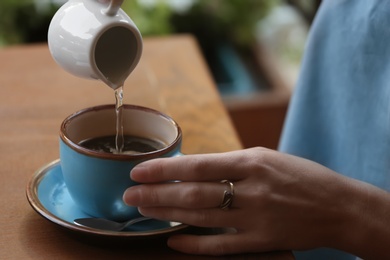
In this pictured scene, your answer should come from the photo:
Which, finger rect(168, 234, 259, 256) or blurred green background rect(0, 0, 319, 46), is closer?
finger rect(168, 234, 259, 256)

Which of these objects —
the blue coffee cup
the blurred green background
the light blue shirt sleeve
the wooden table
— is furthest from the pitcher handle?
the blurred green background

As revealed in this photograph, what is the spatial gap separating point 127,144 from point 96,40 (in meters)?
0.17

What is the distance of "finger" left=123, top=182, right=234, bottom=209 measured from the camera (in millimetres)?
733

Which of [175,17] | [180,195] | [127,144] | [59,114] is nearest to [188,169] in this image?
[180,195]

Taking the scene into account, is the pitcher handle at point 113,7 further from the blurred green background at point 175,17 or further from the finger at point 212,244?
the blurred green background at point 175,17

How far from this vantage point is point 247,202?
2.43 ft

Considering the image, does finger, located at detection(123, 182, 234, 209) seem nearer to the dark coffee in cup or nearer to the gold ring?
the gold ring

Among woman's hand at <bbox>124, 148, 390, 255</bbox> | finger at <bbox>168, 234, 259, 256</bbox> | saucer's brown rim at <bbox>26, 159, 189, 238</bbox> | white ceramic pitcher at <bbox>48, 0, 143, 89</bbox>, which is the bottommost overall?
finger at <bbox>168, 234, 259, 256</bbox>

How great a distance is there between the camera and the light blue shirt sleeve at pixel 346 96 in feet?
3.26

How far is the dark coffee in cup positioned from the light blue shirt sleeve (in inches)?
13.8

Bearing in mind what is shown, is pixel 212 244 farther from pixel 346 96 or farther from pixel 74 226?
pixel 346 96

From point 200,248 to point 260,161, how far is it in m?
0.12

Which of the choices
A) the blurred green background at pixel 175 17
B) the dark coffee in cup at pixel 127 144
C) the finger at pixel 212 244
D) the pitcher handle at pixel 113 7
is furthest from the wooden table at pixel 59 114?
the blurred green background at pixel 175 17

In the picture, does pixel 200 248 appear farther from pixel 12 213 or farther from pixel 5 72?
pixel 5 72
